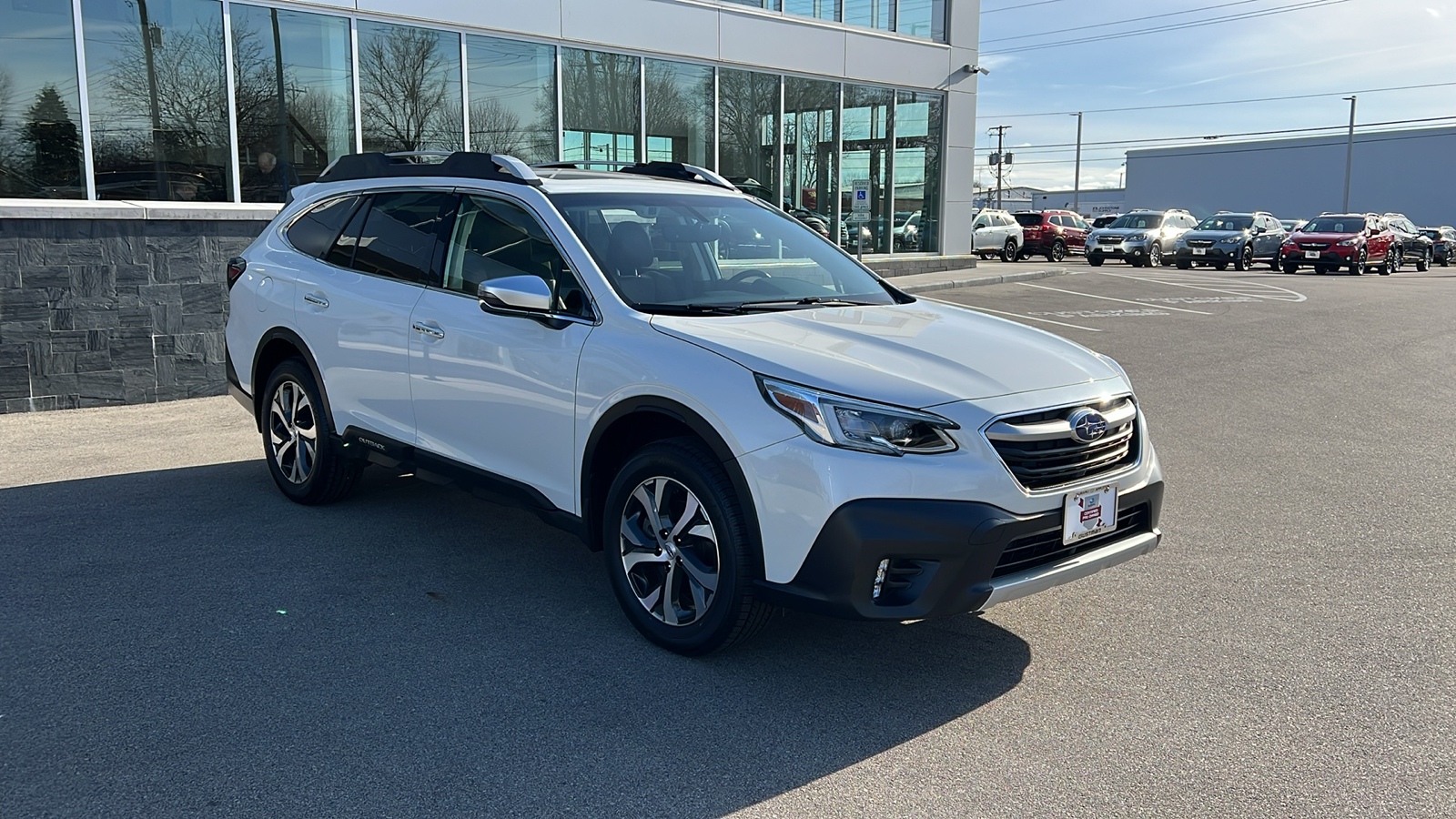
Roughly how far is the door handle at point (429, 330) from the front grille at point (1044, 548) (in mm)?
2710

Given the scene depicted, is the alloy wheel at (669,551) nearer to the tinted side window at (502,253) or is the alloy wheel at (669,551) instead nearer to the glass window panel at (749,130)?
the tinted side window at (502,253)

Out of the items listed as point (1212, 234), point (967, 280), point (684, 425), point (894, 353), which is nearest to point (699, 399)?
point (684, 425)

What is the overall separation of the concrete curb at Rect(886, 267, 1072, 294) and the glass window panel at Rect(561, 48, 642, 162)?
4.98 m

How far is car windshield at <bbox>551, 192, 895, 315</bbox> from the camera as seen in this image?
4508 mm

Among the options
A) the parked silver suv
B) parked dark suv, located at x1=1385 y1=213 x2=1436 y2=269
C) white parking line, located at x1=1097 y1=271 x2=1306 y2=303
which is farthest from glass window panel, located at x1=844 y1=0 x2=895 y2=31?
parked dark suv, located at x1=1385 y1=213 x2=1436 y2=269

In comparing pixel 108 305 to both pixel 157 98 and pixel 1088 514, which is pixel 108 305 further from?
pixel 1088 514

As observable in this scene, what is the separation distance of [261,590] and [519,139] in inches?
472

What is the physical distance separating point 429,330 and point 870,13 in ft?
59.1

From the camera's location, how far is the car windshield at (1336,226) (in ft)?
102

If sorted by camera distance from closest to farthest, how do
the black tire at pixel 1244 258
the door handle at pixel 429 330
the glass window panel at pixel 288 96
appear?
the door handle at pixel 429 330 → the glass window panel at pixel 288 96 → the black tire at pixel 1244 258

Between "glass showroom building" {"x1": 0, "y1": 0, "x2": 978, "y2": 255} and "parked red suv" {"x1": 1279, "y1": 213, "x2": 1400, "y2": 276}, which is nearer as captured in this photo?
"glass showroom building" {"x1": 0, "y1": 0, "x2": 978, "y2": 255}

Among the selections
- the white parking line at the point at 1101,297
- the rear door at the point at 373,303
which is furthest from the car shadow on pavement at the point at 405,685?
the white parking line at the point at 1101,297

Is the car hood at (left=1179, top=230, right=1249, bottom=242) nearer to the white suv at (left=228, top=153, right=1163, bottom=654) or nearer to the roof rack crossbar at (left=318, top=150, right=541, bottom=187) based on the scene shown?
the white suv at (left=228, top=153, right=1163, bottom=654)

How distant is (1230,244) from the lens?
32.2 m
